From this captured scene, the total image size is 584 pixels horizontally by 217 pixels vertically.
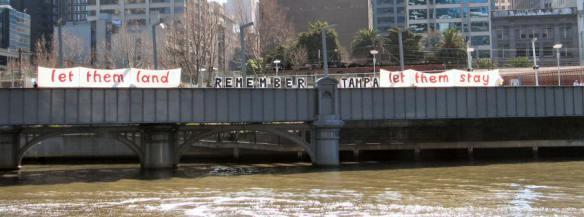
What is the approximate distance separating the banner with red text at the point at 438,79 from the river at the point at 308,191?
287 inches

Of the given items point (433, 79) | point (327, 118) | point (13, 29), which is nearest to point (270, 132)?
point (327, 118)

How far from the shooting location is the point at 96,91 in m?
47.3

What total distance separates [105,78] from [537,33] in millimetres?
137726

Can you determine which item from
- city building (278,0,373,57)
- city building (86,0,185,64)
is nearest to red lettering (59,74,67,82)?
city building (278,0,373,57)

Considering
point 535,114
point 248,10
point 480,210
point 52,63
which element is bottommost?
A: point 480,210

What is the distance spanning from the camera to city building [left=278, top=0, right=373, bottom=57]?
495ft

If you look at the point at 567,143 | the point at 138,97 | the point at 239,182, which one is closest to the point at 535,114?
the point at 567,143

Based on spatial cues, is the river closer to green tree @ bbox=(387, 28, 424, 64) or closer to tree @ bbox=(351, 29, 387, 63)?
tree @ bbox=(351, 29, 387, 63)

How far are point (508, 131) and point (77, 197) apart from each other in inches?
1770

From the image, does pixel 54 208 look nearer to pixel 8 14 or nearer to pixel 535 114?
pixel 535 114

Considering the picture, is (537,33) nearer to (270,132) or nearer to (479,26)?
(479,26)

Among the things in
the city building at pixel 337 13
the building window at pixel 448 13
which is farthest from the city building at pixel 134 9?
the building window at pixel 448 13

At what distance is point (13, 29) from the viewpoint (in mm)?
166500

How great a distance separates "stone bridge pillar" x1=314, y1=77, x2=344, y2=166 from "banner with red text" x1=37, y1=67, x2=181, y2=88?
11389mm
